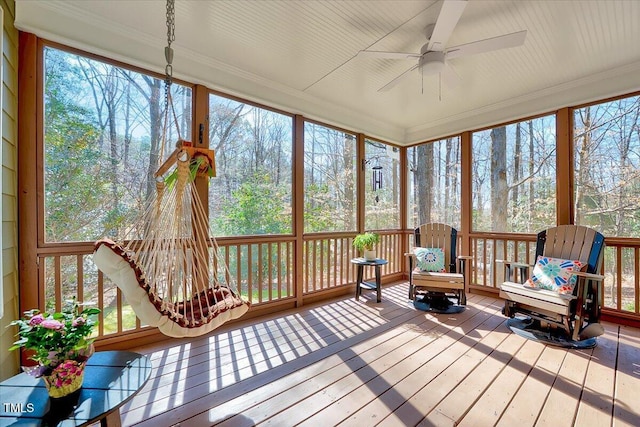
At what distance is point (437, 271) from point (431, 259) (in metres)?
0.17

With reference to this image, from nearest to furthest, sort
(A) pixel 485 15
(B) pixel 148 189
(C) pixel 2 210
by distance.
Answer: (C) pixel 2 210 < (A) pixel 485 15 < (B) pixel 148 189

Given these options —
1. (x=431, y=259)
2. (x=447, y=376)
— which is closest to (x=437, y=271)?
(x=431, y=259)

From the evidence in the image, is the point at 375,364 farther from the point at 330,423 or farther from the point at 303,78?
the point at 303,78

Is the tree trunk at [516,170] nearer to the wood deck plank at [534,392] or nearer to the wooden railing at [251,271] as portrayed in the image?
the wooden railing at [251,271]

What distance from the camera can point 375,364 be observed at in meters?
2.23

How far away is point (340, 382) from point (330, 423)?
1.32 feet

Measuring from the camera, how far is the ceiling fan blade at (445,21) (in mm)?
1771

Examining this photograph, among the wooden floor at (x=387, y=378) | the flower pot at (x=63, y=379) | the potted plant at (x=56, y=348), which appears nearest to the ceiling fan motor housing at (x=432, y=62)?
the wooden floor at (x=387, y=378)

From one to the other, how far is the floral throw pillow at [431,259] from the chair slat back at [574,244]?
1.03 meters

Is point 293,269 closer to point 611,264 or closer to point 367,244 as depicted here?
point 367,244

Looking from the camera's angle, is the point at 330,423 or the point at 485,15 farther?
the point at 485,15

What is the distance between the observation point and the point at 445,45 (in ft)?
7.64

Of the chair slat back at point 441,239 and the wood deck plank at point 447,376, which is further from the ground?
the chair slat back at point 441,239

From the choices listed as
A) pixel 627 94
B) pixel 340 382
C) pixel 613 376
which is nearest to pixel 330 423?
pixel 340 382
